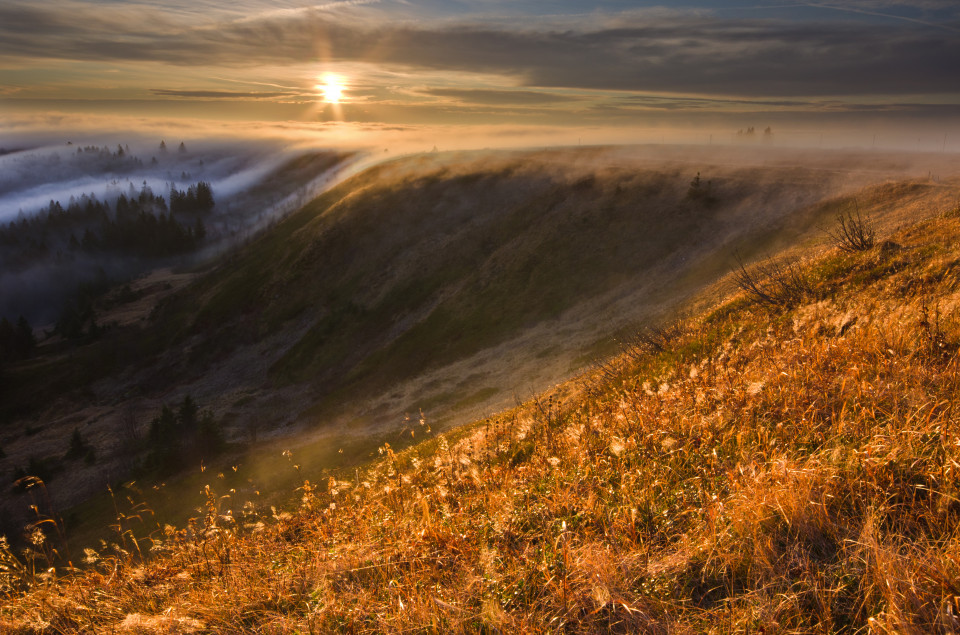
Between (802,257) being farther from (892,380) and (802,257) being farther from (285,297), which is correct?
(285,297)

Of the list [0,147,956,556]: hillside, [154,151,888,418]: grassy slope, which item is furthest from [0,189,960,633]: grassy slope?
[154,151,888,418]: grassy slope

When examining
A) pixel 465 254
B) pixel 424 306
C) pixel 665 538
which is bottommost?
pixel 424 306

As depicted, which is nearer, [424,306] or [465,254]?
[424,306]

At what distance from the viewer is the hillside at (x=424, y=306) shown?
37.3m

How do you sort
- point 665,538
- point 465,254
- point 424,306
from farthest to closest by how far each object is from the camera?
point 465,254 < point 424,306 < point 665,538

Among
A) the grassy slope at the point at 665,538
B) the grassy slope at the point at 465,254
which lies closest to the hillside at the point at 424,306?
the grassy slope at the point at 465,254

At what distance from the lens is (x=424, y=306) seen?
5625 cm

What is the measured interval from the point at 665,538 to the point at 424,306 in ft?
173

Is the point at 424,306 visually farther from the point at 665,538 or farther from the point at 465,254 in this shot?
the point at 665,538

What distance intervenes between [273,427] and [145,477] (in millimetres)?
11166

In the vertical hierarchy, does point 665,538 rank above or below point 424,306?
above

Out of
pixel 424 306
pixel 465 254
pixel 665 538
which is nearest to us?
pixel 665 538

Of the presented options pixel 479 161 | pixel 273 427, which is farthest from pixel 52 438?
pixel 479 161

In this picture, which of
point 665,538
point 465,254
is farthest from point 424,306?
point 665,538
